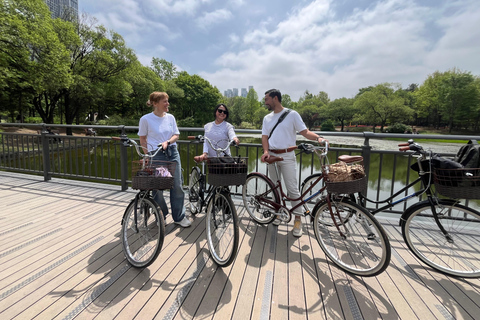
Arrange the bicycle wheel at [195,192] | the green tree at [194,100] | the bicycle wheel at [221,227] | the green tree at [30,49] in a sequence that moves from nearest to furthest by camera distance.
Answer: the bicycle wheel at [221,227], the bicycle wheel at [195,192], the green tree at [30,49], the green tree at [194,100]

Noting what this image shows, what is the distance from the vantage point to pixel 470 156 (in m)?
1.91

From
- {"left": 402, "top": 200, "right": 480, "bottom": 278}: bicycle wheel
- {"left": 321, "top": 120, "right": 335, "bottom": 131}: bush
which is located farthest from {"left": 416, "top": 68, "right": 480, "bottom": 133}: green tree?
{"left": 402, "top": 200, "right": 480, "bottom": 278}: bicycle wheel

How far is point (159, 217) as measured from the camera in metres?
2.05

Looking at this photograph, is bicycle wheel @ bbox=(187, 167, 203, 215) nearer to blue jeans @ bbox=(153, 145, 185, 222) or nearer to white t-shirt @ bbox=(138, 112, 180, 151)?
blue jeans @ bbox=(153, 145, 185, 222)

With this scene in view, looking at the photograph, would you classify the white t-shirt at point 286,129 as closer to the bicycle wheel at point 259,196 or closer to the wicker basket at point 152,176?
the bicycle wheel at point 259,196

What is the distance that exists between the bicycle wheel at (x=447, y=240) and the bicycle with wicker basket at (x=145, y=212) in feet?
7.32

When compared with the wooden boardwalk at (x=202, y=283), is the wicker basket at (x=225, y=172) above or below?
above

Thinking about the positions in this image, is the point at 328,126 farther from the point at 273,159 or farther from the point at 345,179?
the point at 345,179

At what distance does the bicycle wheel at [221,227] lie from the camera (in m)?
2.08

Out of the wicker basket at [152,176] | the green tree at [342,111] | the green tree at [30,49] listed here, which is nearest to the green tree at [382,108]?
the green tree at [342,111]

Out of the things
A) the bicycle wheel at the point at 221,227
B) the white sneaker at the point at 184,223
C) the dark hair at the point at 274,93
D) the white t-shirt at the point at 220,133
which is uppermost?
the dark hair at the point at 274,93

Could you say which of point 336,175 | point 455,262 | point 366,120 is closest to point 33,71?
point 336,175

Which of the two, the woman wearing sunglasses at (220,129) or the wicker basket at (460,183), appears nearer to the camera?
the wicker basket at (460,183)

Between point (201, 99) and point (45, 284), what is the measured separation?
146 feet
